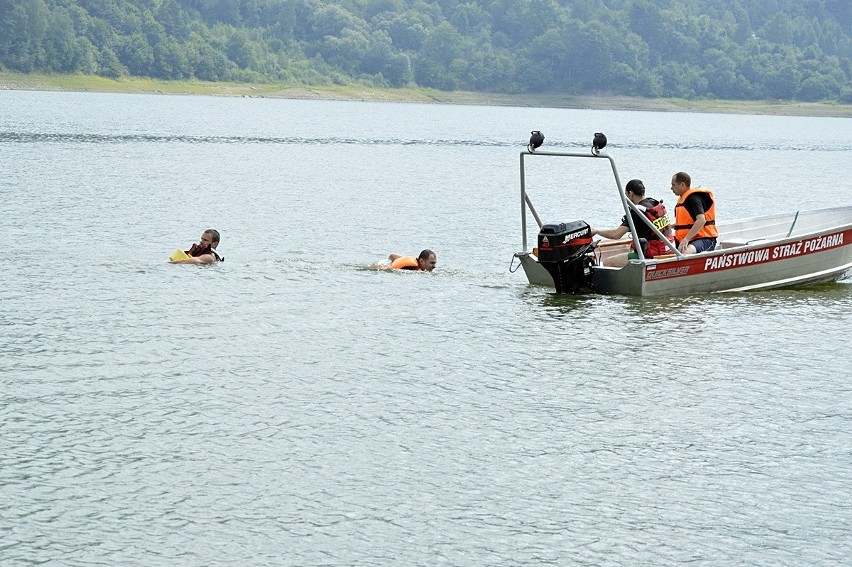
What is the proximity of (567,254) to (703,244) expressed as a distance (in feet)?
7.84

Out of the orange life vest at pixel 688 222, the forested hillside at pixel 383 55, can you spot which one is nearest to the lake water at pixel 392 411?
the orange life vest at pixel 688 222

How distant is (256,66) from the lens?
556 feet

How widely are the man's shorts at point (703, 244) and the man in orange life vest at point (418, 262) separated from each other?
453 centimetres

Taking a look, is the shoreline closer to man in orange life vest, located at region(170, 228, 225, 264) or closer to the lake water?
the lake water

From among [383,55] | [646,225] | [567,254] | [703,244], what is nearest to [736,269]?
[703,244]

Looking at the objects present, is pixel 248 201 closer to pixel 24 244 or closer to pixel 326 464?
pixel 24 244

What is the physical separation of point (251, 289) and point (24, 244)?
21.4 ft

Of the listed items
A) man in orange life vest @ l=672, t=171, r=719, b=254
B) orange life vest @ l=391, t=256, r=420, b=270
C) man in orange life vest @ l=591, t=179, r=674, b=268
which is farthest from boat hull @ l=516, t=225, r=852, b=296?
orange life vest @ l=391, t=256, r=420, b=270

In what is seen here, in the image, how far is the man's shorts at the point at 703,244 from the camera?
20125mm

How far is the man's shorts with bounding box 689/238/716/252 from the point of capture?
20125 mm

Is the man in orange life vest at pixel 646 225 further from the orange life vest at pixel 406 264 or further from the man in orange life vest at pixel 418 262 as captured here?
the orange life vest at pixel 406 264

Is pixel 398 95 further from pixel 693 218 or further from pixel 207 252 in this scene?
pixel 693 218

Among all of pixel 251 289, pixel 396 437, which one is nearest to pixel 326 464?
pixel 396 437

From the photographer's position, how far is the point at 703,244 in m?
20.2
